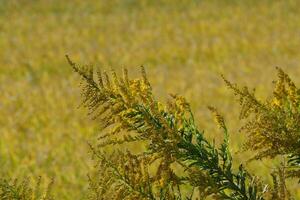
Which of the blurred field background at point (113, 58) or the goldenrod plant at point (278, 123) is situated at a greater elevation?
the blurred field background at point (113, 58)

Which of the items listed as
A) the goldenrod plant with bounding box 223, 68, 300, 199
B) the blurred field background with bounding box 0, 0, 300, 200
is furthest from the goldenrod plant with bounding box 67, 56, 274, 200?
the blurred field background with bounding box 0, 0, 300, 200

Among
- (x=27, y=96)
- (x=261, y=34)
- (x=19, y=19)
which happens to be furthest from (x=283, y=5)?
(x=27, y=96)

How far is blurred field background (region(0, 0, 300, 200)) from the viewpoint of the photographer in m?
10.7

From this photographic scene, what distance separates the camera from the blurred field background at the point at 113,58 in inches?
421

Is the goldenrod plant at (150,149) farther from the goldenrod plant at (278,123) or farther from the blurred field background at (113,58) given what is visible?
the blurred field background at (113,58)

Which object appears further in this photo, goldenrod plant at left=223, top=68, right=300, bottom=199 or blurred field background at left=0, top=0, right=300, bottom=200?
blurred field background at left=0, top=0, right=300, bottom=200

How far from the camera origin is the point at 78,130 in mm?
11953

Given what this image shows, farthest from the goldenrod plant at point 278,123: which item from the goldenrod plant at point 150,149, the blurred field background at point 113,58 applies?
the blurred field background at point 113,58

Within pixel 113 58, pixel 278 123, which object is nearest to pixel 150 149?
pixel 278 123

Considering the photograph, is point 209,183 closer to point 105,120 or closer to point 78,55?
point 105,120

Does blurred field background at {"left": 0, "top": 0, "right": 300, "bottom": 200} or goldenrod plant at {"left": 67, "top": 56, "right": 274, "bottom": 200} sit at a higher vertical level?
blurred field background at {"left": 0, "top": 0, "right": 300, "bottom": 200}

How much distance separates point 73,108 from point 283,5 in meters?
15.4

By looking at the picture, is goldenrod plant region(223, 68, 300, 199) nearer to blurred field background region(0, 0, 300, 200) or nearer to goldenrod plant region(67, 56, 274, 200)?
goldenrod plant region(67, 56, 274, 200)

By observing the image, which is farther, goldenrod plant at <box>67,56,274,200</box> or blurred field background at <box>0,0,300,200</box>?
blurred field background at <box>0,0,300,200</box>
